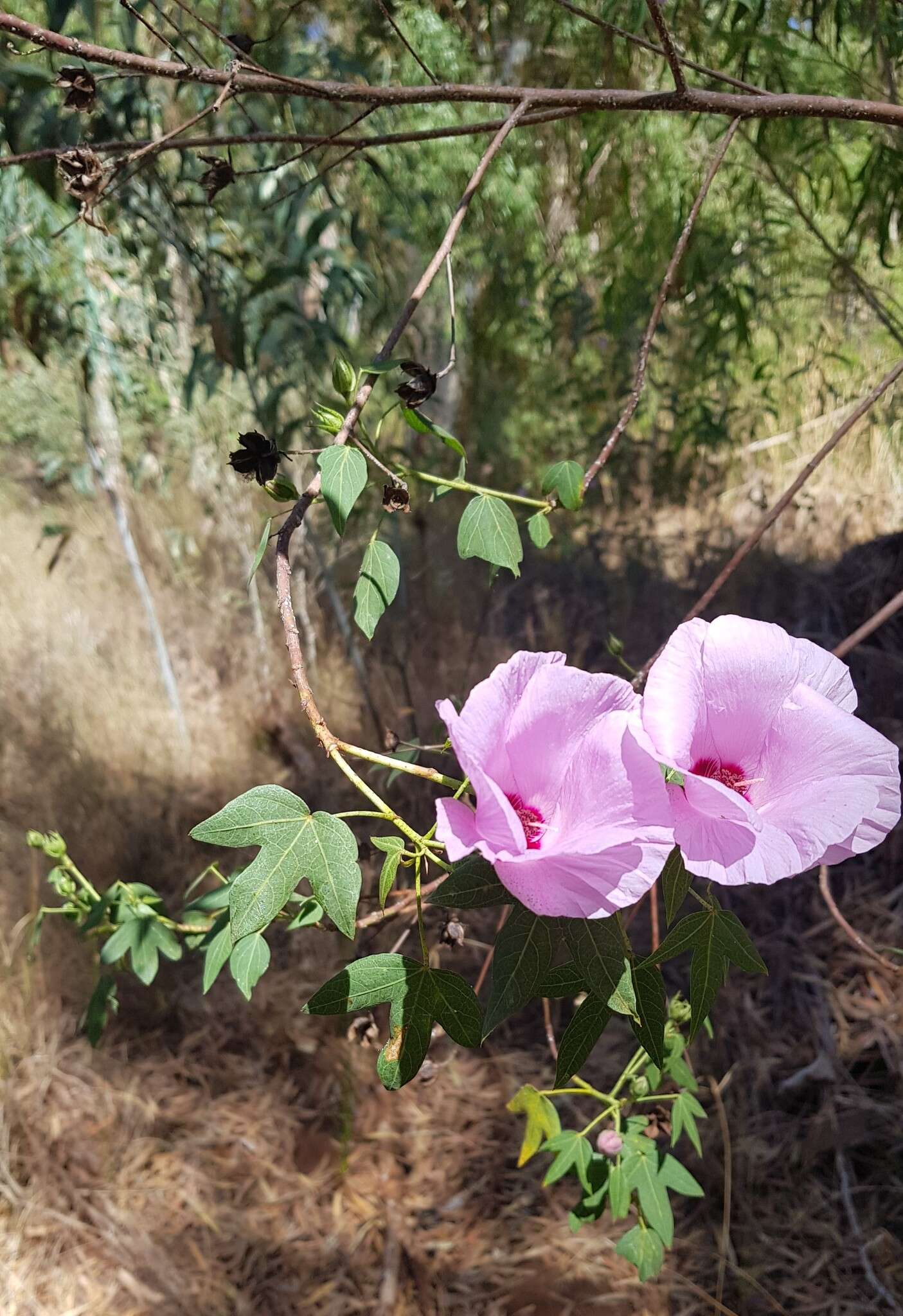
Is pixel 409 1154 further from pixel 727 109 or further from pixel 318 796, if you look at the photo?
pixel 727 109

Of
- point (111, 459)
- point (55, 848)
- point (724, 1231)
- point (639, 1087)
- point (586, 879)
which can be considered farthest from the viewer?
point (111, 459)

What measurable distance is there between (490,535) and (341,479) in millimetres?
141

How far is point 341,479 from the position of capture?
486mm

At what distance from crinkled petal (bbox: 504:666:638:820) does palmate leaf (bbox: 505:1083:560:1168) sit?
0.45 m

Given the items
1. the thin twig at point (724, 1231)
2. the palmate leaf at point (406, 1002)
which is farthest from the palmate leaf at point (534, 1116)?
the thin twig at point (724, 1231)

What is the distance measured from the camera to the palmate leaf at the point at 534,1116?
754 mm

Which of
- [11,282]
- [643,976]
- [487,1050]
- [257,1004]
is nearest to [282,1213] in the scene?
[257,1004]

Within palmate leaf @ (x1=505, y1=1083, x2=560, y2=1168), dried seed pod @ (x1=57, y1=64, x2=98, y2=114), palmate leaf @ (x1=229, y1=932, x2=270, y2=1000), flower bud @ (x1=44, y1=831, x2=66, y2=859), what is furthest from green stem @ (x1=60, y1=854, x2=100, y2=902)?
dried seed pod @ (x1=57, y1=64, x2=98, y2=114)

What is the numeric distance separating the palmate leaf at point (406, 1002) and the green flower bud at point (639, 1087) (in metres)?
0.42

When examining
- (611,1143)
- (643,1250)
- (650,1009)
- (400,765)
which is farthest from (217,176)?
(643,1250)

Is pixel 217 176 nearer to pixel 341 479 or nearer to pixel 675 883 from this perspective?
pixel 341 479

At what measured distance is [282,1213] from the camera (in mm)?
1739

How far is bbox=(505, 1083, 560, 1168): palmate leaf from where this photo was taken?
2.48 feet

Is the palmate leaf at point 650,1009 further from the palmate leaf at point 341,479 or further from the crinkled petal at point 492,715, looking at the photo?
the palmate leaf at point 341,479
